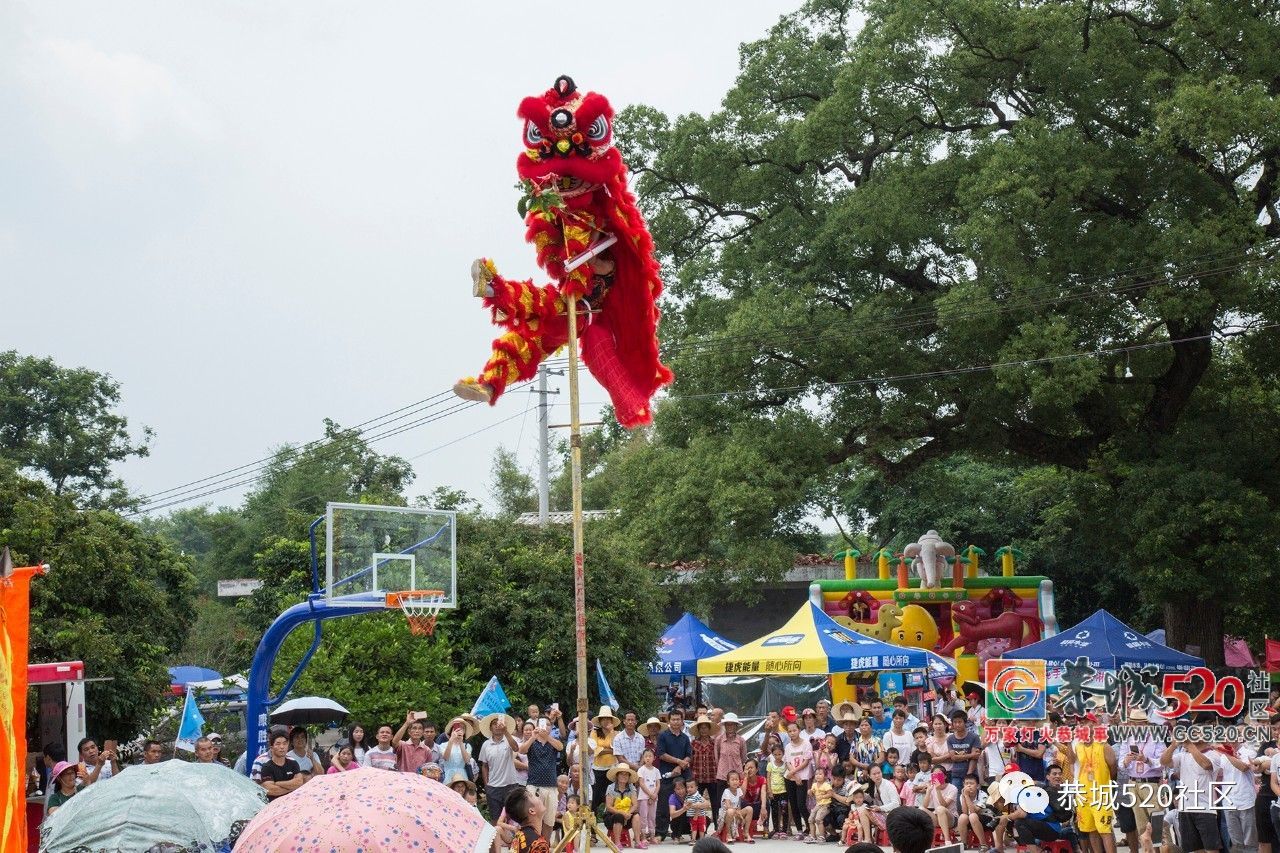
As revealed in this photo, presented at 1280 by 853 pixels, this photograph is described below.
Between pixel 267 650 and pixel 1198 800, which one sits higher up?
pixel 267 650

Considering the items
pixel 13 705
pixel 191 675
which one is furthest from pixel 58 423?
pixel 13 705

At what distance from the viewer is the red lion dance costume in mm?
7602

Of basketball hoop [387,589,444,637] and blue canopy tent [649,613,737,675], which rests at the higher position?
basketball hoop [387,589,444,637]

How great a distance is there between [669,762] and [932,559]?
8861 millimetres

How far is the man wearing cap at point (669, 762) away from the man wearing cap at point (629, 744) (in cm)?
23

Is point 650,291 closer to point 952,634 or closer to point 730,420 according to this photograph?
point 730,420

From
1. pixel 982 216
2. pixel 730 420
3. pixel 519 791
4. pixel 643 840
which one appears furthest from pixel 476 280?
pixel 730 420

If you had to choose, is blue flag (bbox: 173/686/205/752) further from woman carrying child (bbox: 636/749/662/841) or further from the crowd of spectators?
woman carrying child (bbox: 636/749/662/841)

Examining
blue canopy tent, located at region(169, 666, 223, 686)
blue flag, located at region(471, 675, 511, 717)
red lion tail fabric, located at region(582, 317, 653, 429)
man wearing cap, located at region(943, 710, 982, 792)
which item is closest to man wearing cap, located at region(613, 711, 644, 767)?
blue flag, located at region(471, 675, 511, 717)

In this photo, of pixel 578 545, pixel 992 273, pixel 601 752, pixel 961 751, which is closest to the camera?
pixel 578 545

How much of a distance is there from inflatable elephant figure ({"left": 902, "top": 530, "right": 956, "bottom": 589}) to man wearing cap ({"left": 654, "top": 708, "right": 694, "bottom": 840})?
852 cm

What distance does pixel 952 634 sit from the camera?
2261 centimetres

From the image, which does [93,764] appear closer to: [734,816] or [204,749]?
[204,749]

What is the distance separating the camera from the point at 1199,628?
2048 centimetres
